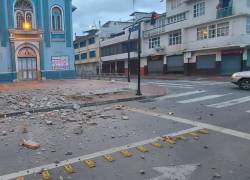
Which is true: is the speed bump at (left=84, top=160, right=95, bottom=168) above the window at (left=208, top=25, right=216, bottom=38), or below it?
below

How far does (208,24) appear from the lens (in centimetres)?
3256

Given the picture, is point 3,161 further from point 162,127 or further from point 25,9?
point 25,9

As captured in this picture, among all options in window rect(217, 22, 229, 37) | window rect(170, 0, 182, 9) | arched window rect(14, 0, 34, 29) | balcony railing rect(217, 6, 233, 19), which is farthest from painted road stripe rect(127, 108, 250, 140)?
window rect(170, 0, 182, 9)

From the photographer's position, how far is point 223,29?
3080 cm

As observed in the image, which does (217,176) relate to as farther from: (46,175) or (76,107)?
(76,107)

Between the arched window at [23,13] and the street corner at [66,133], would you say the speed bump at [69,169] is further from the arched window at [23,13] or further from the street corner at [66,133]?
the arched window at [23,13]

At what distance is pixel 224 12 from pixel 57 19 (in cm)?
1864

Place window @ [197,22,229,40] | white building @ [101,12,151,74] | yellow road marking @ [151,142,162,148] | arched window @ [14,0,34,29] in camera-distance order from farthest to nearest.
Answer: white building @ [101,12,151,74] < window @ [197,22,229,40] < arched window @ [14,0,34,29] < yellow road marking @ [151,142,162,148]

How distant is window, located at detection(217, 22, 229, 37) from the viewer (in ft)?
99.5

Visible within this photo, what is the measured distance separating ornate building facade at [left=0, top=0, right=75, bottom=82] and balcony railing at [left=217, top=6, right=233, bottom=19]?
16.9m

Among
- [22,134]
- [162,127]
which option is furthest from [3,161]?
[162,127]

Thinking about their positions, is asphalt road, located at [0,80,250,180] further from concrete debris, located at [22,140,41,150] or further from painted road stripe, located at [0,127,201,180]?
concrete debris, located at [22,140,41,150]

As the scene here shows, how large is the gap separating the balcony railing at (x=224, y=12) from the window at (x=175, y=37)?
6.99m

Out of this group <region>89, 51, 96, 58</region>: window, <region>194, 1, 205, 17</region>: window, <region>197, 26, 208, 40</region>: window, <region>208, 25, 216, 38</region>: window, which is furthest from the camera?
<region>89, 51, 96, 58</region>: window
